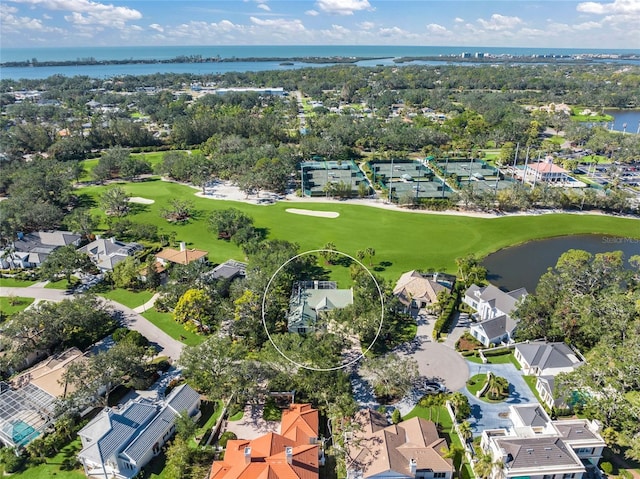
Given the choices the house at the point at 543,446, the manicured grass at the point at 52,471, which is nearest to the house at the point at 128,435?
the manicured grass at the point at 52,471

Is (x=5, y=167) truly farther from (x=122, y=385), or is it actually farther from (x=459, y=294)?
(x=459, y=294)

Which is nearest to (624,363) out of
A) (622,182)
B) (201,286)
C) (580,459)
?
(580,459)

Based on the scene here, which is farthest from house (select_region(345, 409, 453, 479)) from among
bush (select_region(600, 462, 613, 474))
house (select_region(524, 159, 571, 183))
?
house (select_region(524, 159, 571, 183))

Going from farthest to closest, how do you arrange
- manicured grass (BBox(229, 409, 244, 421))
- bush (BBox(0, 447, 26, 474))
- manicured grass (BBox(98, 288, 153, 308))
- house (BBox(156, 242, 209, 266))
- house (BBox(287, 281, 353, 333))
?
house (BBox(156, 242, 209, 266))
manicured grass (BBox(98, 288, 153, 308))
house (BBox(287, 281, 353, 333))
manicured grass (BBox(229, 409, 244, 421))
bush (BBox(0, 447, 26, 474))

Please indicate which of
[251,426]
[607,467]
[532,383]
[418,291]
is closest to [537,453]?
[607,467]

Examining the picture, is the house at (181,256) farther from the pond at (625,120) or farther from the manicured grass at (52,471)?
the pond at (625,120)

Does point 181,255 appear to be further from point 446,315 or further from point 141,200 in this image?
point 446,315

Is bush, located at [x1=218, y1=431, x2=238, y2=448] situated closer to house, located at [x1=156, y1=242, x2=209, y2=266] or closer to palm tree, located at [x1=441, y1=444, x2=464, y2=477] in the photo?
palm tree, located at [x1=441, y1=444, x2=464, y2=477]

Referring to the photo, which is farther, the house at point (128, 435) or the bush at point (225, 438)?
the bush at point (225, 438)
